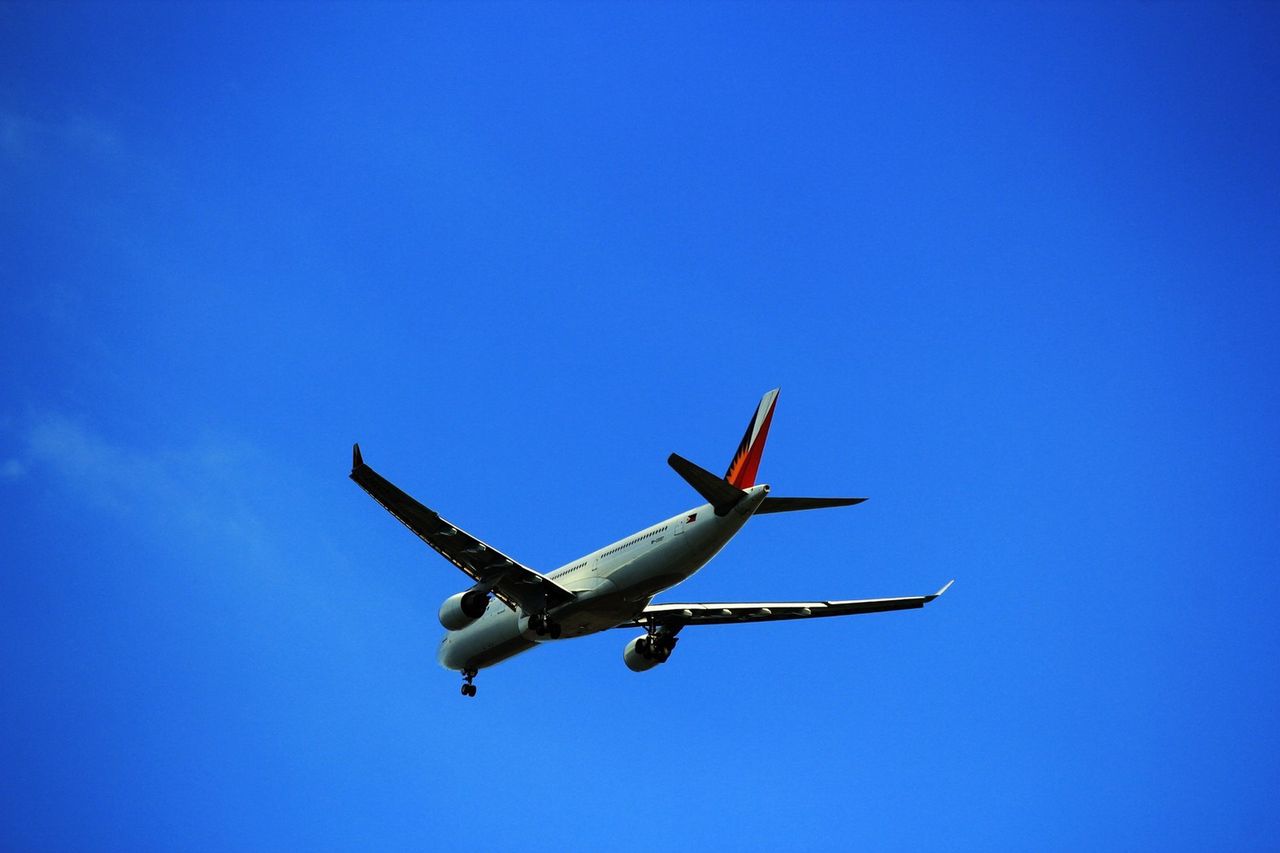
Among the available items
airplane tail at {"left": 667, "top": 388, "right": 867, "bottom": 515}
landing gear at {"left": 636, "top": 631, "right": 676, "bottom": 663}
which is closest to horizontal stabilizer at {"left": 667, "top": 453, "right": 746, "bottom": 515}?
airplane tail at {"left": 667, "top": 388, "right": 867, "bottom": 515}

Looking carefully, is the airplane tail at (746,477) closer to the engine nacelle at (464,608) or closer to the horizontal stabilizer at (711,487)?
the horizontal stabilizer at (711,487)

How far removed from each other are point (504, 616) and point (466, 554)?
6.53 meters

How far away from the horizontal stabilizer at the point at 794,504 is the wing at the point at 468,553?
822 cm

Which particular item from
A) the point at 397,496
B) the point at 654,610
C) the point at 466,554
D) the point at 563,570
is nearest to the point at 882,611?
the point at 654,610

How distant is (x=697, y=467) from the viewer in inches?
1287

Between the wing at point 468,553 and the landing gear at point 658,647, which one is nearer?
the wing at point 468,553

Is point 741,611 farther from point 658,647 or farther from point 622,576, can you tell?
point 622,576

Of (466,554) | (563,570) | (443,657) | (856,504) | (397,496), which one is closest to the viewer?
(856,504)

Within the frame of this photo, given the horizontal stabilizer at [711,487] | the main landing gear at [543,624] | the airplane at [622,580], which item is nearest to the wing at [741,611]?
the airplane at [622,580]

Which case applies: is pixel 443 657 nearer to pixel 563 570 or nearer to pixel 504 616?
pixel 504 616

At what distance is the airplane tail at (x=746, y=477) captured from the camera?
3275 cm

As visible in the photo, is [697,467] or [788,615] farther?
[788,615]

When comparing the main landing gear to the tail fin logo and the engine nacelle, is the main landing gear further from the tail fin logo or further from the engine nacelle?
the tail fin logo

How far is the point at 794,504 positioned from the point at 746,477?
257 cm
